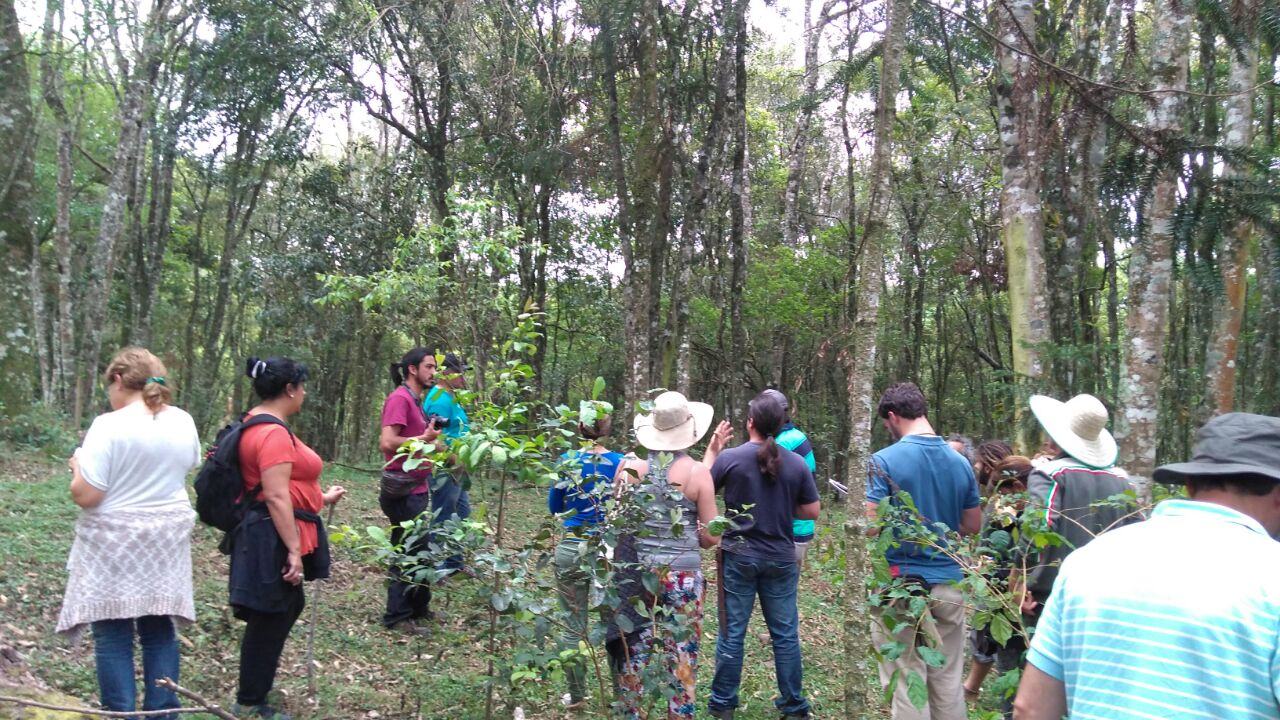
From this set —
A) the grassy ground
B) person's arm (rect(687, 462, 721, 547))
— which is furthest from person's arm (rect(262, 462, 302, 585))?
person's arm (rect(687, 462, 721, 547))

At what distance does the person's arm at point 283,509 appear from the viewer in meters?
3.53

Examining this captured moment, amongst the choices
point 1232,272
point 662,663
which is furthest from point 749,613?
point 1232,272

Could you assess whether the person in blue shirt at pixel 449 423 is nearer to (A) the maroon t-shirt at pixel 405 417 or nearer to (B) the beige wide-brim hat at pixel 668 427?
(A) the maroon t-shirt at pixel 405 417

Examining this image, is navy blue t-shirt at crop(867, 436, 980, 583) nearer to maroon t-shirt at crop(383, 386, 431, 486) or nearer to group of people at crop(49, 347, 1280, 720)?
group of people at crop(49, 347, 1280, 720)

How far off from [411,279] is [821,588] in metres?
6.24

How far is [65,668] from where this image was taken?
422 centimetres

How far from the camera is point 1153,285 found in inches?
209

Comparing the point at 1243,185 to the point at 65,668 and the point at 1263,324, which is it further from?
the point at 1263,324

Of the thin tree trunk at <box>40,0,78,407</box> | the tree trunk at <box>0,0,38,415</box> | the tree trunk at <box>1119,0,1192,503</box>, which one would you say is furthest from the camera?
the thin tree trunk at <box>40,0,78,407</box>

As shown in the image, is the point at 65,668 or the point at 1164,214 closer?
the point at 65,668

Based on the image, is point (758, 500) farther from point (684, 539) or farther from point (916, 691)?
point (916, 691)

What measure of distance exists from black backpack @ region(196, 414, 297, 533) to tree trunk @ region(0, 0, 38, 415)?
6.35 m

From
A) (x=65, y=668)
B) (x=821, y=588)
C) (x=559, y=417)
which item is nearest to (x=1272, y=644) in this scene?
(x=559, y=417)

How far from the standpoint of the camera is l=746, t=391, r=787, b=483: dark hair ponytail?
4449mm
